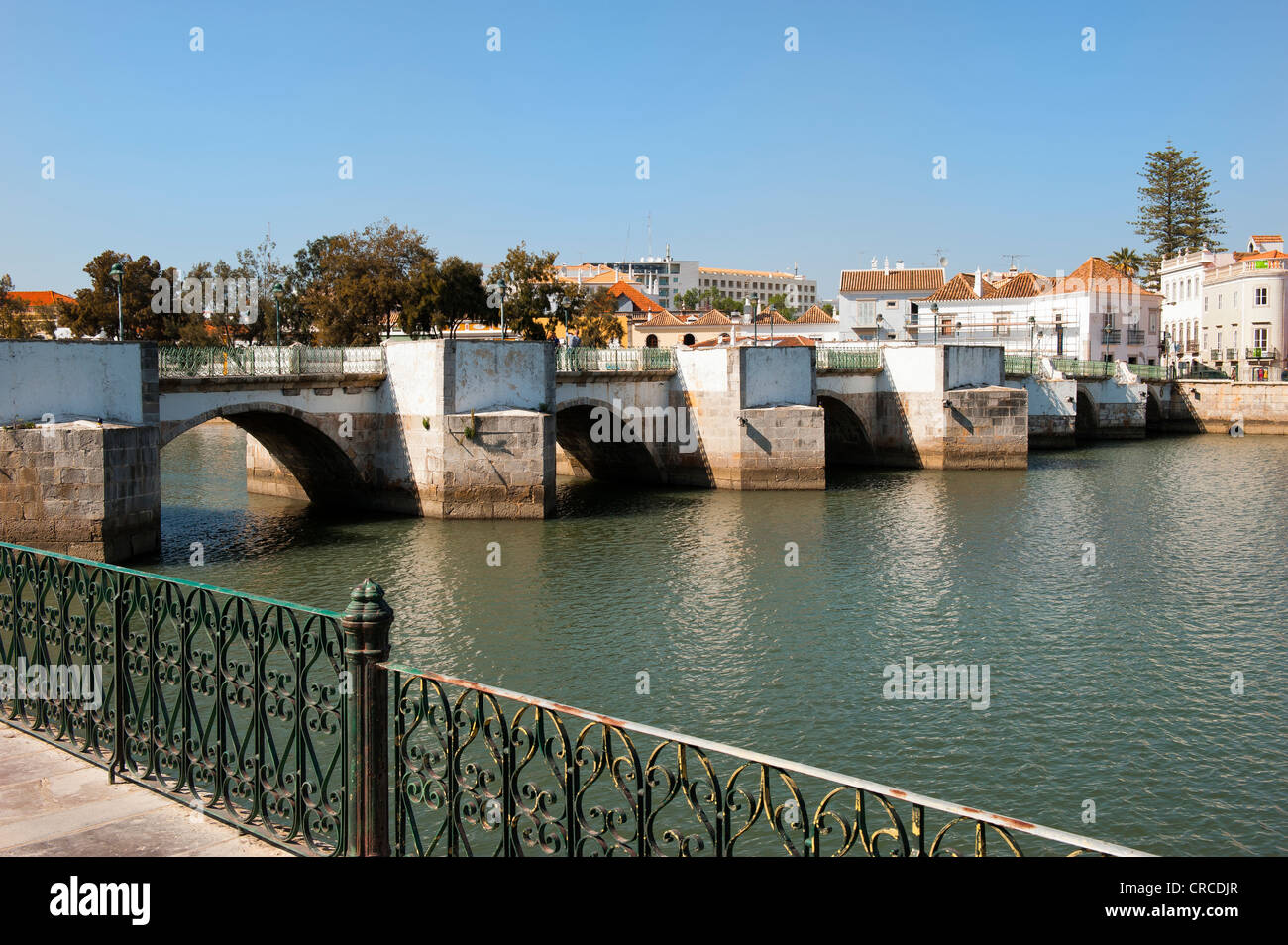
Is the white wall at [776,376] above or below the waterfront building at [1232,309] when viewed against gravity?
below

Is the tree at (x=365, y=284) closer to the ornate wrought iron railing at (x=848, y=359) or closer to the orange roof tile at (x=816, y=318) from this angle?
the ornate wrought iron railing at (x=848, y=359)

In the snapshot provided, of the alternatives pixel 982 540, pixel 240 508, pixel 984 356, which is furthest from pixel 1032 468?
pixel 240 508

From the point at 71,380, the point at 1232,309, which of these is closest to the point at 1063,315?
the point at 1232,309

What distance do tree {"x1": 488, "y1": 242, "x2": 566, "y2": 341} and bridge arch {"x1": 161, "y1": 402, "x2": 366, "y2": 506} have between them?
2259cm

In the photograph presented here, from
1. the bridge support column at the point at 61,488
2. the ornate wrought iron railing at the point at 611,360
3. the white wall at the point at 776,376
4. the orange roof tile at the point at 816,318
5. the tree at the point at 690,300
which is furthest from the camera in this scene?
the tree at the point at 690,300

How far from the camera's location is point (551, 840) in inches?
226

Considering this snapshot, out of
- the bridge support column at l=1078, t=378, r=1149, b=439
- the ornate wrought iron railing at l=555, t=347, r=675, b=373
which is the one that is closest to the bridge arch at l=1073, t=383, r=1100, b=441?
the bridge support column at l=1078, t=378, r=1149, b=439

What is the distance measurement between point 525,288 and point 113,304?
22614 mm

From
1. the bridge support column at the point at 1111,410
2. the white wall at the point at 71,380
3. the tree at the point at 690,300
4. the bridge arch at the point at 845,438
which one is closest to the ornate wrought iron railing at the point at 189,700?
the white wall at the point at 71,380

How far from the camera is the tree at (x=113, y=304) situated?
5953cm

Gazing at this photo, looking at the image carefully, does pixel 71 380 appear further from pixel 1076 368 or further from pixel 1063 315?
pixel 1063 315

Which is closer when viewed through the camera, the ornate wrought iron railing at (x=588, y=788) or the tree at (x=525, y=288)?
the ornate wrought iron railing at (x=588, y=788)

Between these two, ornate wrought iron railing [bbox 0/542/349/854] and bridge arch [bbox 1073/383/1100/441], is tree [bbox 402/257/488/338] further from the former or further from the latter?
ornate wrought iron railing [bbox 0/542/349/854]

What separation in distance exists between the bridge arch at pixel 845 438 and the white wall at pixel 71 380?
2564 centimetres
